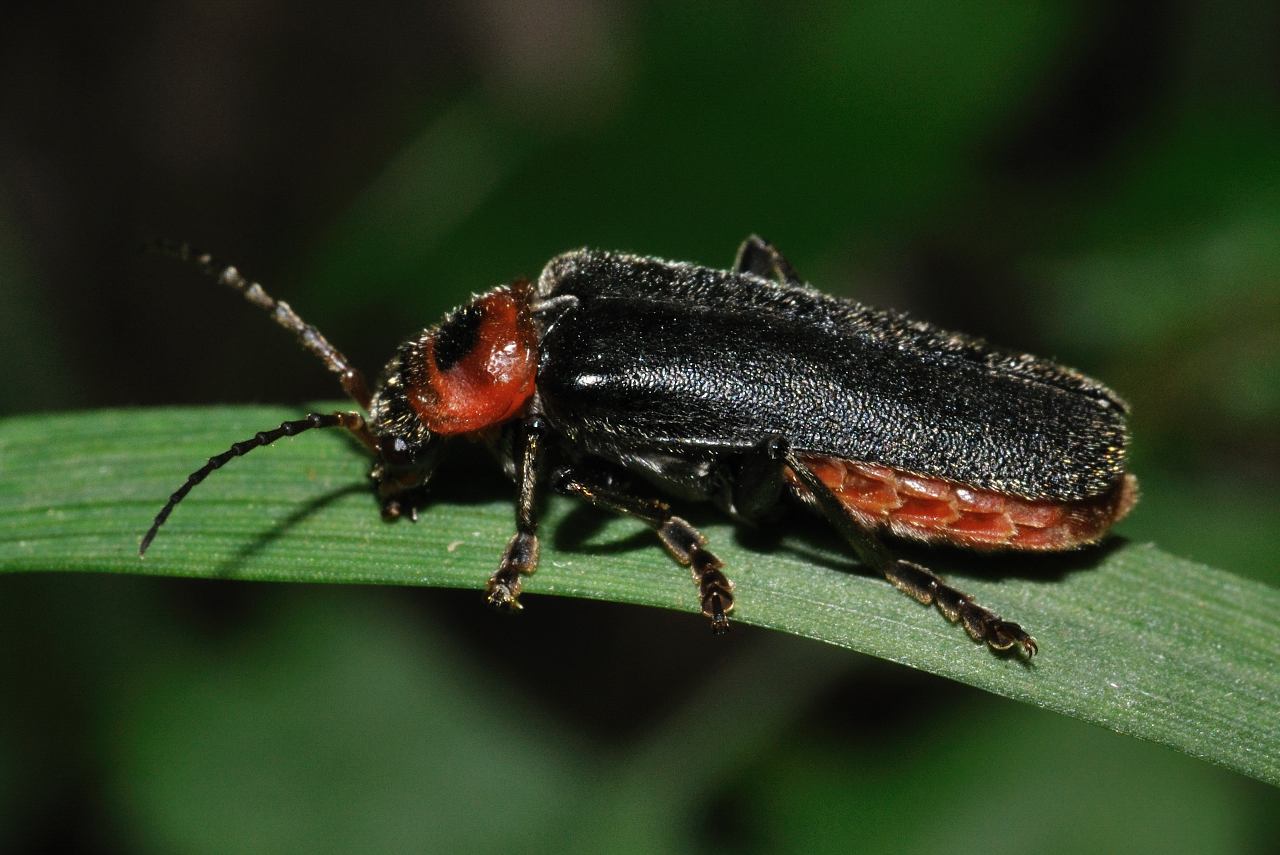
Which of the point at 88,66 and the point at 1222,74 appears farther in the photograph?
the point at 88,66

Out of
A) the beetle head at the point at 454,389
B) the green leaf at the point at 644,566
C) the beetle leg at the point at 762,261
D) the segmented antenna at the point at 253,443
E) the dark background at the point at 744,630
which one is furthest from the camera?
the dark background at the point at 744,630

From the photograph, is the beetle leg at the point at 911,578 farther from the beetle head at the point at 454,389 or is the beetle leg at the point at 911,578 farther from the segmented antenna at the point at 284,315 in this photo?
the segmented antenna at the point at 284,315

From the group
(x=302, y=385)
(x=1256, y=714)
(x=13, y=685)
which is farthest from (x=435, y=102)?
(x=1256, y=714)

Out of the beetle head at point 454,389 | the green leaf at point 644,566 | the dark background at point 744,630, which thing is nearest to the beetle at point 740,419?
the beetle head at point 454,389

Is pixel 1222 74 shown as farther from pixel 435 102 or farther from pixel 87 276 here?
pixel 87 276

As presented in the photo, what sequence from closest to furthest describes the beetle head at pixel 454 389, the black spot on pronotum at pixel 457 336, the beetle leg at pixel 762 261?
1. the beetle head at pixel 454 389
2. the black spot on pronotum at pixel 457 336
3. the beetle leg at pixel 762 261

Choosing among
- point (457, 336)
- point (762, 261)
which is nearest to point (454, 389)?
point (457, 336)

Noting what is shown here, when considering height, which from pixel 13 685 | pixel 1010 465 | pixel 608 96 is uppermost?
pixel 608 96

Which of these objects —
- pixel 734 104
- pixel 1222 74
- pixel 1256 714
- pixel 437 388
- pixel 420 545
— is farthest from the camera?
pixel 1222 74

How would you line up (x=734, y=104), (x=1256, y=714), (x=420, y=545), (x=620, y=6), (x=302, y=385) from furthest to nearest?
(x=620, y=6) → (x=302, y=385) → (x=734, y=104) → (x=420, y=545) → (x=1256, y=714)
